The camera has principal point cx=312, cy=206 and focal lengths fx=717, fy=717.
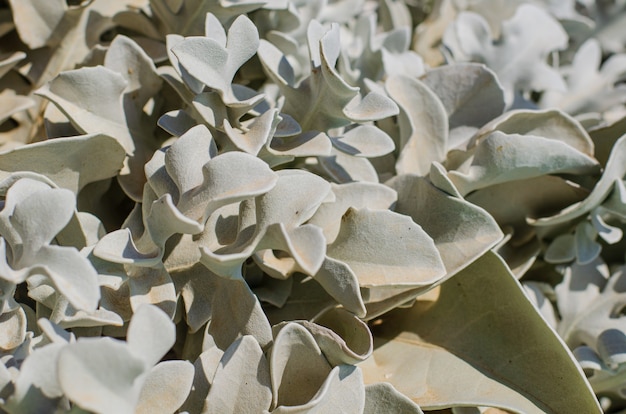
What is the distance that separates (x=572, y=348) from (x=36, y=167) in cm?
77

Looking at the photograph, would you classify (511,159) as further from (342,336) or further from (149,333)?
(149,333)

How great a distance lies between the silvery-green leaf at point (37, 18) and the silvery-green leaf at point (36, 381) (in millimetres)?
582

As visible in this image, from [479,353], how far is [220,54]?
479mm

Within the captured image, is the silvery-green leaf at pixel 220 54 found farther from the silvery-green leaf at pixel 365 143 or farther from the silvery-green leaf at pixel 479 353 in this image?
the silvery-green leaf at pixel 479 353

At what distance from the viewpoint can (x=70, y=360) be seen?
573 millimetres

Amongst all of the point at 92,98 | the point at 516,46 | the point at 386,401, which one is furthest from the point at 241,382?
the point at 516,46

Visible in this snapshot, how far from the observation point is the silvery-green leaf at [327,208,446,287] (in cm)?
80

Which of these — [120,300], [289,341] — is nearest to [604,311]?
[289,341]

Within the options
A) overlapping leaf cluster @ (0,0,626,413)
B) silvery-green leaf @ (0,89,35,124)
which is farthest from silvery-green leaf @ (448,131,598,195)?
silvery-green leaf @ (0,89,35,124)

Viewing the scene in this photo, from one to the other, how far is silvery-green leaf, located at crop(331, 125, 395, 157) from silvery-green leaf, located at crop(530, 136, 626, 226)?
27 centimetres

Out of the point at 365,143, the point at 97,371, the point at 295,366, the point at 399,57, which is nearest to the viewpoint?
the point at 97,371

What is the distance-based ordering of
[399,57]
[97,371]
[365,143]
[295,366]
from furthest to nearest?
[399,57]
[365,143]
[295,366]
[97,371]

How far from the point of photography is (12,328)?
753 millimetres

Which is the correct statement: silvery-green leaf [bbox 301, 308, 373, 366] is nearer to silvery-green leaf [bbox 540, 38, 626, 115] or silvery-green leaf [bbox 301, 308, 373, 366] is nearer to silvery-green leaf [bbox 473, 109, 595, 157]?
silvery-green leaf [bbox 473, 109, 595, 157]
